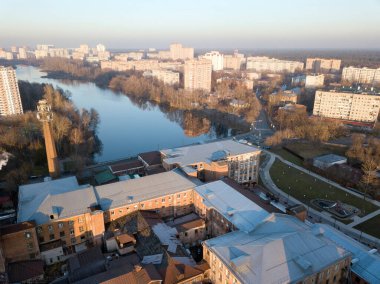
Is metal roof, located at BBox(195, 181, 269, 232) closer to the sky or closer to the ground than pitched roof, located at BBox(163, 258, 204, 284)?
closer to the sky

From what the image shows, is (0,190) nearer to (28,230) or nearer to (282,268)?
(28,230)

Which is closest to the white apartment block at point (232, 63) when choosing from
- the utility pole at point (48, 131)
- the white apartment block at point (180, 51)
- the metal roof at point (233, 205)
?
the white apartment block at point (180, 51)

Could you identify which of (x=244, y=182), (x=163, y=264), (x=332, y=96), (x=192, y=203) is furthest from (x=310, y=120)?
(x=163, y=264)

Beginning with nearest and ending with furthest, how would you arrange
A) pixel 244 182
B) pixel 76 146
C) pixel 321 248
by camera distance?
1. pixel 321 248
2. pixel 244 182
3. pixel 76 146

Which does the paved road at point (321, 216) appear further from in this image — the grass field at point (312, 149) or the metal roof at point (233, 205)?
the metal roof at point (233, 205)

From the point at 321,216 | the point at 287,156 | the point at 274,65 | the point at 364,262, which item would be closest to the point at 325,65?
the point at 274,65

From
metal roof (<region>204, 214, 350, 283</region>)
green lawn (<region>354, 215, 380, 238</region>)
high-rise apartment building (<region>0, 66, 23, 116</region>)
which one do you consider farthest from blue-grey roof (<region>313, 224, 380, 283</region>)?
high-rise apartment building (<region>0, 66, 23, 116</region>)

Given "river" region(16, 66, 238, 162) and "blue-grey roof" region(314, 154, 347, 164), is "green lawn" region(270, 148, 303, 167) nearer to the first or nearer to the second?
"blue-grey roof" region(314, 154, 347, 164)
